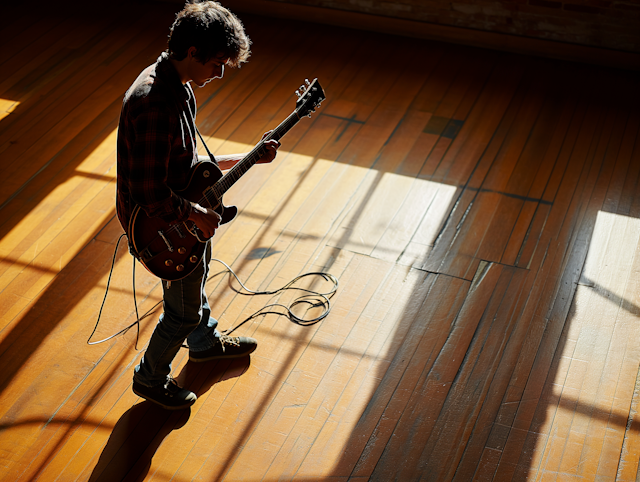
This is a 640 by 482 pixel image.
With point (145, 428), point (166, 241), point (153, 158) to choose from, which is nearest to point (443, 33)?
point (166, 241)

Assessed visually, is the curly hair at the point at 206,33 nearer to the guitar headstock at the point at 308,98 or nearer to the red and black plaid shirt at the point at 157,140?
the red and black plaid shirt at the point at 157,140

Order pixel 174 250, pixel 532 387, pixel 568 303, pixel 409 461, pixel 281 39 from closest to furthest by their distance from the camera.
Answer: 1. pixel 174 250
2. pixel 409 461
3. pixel 532 387
4. pixel 568 303
5. pixel 281 39

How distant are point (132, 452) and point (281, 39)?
3714 mm

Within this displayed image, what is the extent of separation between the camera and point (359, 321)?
9.99 feet

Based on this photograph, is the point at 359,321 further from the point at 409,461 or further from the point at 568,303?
the point at 568,303

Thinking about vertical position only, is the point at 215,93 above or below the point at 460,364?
above

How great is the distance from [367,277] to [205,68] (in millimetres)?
1558

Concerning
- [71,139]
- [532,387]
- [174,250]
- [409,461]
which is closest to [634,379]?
[532,387]

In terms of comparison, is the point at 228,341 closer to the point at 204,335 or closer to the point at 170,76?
the point at 204,335

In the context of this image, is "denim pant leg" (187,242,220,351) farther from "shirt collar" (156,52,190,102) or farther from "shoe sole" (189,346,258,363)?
"shirt collar" (156,52,190,102)

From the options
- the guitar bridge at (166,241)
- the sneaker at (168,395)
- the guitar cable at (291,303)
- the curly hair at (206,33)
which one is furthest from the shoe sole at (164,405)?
the curly hair at (206,33)

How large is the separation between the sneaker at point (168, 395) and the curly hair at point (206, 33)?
1.40 metres

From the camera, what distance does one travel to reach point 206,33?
1.95m

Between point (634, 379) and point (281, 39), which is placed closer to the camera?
point (634, 379)
